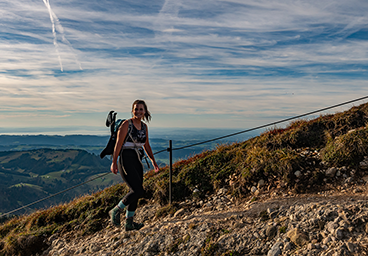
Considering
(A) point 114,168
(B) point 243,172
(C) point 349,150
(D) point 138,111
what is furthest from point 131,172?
(C) point 349,150

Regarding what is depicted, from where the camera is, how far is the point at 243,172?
21.3ft

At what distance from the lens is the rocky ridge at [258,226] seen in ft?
12.5

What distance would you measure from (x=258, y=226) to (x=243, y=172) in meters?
2.10

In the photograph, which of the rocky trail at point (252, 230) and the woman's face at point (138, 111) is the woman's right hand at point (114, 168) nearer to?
the woman's face at point (138, 111)

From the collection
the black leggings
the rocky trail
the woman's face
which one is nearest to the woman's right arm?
the black leggings

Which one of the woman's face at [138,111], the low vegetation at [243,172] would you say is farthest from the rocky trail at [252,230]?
the woman's face at [138,111]

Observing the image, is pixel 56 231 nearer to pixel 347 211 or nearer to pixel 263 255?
pixel 263 255

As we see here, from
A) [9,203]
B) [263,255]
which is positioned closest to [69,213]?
[263,255]

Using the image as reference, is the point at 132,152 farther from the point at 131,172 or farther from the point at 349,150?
the point at 349,150

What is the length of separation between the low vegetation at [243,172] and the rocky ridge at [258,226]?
0.19 m

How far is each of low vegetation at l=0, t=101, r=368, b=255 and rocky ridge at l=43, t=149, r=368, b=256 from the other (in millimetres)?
187

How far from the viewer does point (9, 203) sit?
142 metres

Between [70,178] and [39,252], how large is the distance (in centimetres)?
20475

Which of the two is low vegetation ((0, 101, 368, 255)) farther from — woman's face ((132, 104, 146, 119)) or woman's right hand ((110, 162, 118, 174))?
woman's face ((132, 104, 146, 119))
